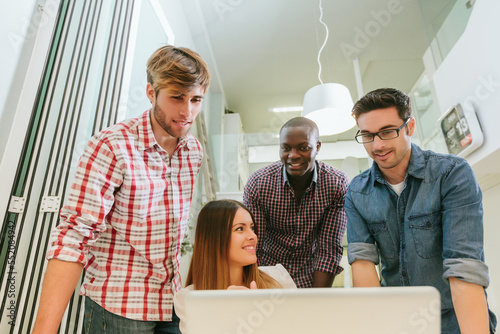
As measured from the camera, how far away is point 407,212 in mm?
1098

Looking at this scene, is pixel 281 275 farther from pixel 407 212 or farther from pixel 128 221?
pixel 128 221

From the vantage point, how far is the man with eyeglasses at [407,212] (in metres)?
0.93

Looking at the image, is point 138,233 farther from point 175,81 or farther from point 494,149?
point 494,149

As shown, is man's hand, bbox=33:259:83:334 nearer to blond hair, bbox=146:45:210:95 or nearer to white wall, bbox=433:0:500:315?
blond hair, bbox=146:45:210:95

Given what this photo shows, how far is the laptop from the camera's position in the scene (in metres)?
0.45

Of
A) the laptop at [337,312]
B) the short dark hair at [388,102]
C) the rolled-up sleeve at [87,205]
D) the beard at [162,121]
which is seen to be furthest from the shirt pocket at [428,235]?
the rolled-up sleeve at [87,205]

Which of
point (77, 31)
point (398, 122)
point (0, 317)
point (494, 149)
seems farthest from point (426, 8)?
point (0, 317)

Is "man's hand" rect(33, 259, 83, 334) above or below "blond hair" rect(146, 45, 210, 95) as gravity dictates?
below

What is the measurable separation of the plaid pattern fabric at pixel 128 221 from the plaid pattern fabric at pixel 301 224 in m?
0.60

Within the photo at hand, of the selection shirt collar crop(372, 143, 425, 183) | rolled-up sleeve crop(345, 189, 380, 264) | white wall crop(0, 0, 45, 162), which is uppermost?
white wall crop(0, 0, 45, 162)

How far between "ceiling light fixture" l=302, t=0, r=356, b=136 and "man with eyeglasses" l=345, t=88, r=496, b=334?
4.02ft

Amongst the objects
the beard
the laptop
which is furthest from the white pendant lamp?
the laptop

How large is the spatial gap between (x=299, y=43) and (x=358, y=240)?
11.8 ft

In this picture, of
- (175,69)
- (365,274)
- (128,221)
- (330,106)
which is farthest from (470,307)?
(330,106)
